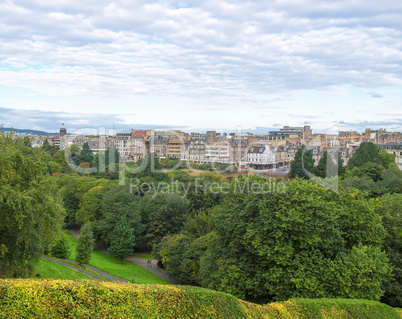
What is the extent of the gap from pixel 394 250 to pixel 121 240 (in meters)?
22.9

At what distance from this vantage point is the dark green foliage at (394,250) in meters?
18.2

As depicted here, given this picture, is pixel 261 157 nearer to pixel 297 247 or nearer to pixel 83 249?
pixel 83 249

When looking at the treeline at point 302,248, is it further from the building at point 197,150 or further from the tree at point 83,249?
the building at point 197,150

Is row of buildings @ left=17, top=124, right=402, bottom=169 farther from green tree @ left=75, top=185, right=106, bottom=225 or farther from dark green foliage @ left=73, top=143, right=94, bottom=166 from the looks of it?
green tree @ left=75, top=185, right=106, bottom=225

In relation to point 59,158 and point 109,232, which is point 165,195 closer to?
point 109,232

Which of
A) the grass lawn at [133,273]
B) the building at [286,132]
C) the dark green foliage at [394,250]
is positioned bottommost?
the grass lawn at [133,273]

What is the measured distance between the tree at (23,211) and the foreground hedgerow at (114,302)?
6454 mm

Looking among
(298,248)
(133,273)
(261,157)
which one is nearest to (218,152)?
(261,157)

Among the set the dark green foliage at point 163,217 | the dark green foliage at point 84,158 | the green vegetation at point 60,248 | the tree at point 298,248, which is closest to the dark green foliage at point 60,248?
the green vegetation at point 60,248

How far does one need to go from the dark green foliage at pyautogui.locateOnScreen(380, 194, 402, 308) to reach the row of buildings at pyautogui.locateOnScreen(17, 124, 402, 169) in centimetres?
5791

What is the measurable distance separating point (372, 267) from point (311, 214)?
3404 mm

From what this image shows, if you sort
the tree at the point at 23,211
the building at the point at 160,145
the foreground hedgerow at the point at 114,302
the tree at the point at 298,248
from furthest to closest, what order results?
the building at the point at 160,145 → the tree at the point at 298,248 → the tree at the point at 23,211 → the foreground hedgerow at the point at 114,302

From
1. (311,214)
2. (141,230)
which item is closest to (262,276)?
(311,214)

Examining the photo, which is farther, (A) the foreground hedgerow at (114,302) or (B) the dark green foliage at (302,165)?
(B) the dark green foliage at (302,165)
